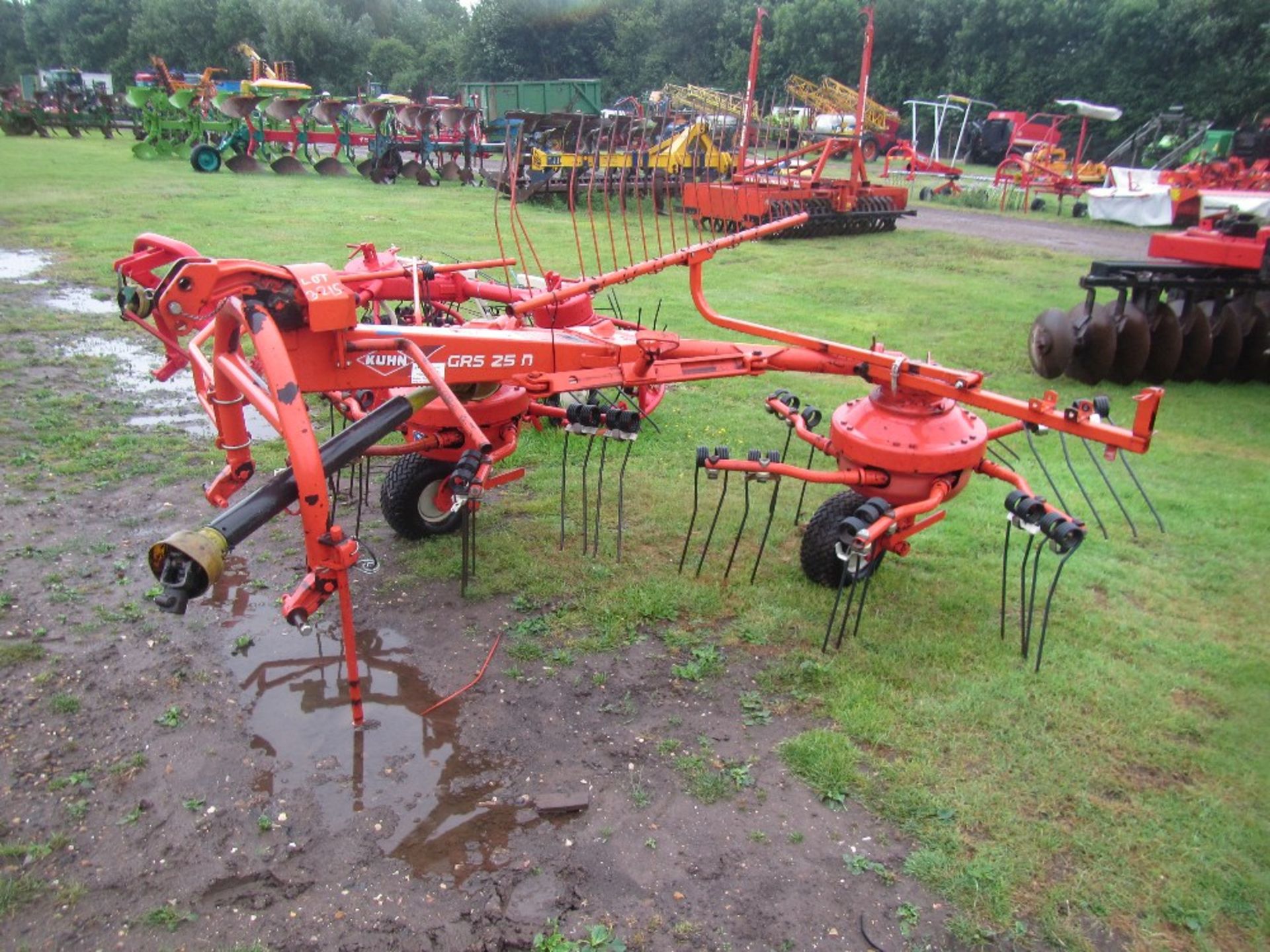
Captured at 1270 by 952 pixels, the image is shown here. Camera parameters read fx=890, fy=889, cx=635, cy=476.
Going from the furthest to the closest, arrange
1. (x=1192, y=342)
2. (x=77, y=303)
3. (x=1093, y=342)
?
(x=77, y=303), (x=1192, y=342), (x=1093, y=342)

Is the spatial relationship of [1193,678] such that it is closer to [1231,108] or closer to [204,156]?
[204,156]

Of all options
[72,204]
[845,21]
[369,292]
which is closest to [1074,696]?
[369,292]

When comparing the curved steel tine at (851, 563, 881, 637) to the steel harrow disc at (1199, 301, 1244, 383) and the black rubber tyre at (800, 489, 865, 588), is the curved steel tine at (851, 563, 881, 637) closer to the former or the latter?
the black rubber tyre at (800, 489, 865, 588)

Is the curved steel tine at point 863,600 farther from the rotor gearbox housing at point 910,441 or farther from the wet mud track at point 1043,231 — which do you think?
the wet mud track at point 1043,231

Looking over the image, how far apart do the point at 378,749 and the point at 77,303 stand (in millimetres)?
8931

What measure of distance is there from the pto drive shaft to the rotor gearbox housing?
85.2 inches

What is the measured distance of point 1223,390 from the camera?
868cm

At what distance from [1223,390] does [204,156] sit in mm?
23690

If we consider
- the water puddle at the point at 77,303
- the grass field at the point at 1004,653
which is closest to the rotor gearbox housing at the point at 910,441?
the grass field at the point at 1004,653

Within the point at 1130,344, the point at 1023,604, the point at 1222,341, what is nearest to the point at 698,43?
the point at 1222,341

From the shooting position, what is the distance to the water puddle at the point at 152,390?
22.9ft

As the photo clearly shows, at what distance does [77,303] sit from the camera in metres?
10.1

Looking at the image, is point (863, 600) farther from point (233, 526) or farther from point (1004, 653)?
point (233, 526)

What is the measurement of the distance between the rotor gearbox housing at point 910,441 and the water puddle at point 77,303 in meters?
8.66
